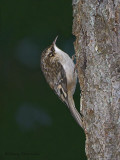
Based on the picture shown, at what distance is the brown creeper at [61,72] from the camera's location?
107 inches

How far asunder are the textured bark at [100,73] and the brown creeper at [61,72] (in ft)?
2.24

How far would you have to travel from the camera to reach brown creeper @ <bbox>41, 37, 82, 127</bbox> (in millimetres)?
2729

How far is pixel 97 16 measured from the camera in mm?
1883

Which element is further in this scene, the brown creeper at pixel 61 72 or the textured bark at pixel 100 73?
the brown creeper at pixel 61 72

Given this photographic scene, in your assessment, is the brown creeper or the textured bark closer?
the textured bark

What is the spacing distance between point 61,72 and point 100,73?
974mm

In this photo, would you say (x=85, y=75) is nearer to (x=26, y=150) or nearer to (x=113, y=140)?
(x=113, y=140)

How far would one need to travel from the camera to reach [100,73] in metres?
1.89

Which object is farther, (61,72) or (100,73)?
(61,72)

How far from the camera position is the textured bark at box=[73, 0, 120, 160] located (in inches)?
72.1

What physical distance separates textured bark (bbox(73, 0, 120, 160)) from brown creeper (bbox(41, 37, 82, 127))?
681mm

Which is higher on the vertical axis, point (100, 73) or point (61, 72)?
point (100, 73)

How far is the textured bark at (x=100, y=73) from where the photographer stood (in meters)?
1.83

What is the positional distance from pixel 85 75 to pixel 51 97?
5.56 ft
